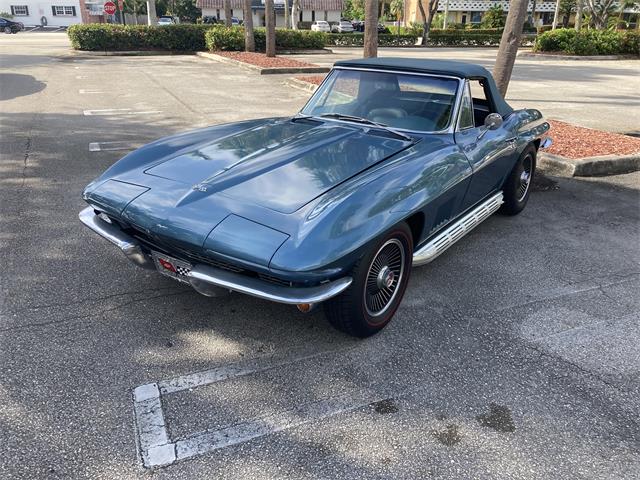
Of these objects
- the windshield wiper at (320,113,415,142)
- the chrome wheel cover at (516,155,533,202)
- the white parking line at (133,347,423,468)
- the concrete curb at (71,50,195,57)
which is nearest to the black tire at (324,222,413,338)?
the white parking line at (133,347,423,468)

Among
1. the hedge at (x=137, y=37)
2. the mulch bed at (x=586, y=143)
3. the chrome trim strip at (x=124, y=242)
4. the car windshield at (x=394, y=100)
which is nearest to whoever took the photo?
the chrome trim strip at (x=124, y=242)

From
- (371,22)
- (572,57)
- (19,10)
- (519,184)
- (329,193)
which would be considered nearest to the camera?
(329,193)

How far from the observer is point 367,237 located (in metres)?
2.52

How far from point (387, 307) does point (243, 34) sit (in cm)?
2208

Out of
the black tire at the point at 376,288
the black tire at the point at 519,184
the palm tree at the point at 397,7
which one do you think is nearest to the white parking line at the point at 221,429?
the black tire at the point at 376,288

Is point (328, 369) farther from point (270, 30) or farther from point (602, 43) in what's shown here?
point (602, 43)

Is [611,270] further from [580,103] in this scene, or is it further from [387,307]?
[580,103]

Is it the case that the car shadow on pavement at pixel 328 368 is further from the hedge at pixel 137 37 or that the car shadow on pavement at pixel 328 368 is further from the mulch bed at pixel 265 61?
the hedge at pixel 137 37

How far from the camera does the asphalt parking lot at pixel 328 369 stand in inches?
85.1

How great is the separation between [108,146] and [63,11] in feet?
214

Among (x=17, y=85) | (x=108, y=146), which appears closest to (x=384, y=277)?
(x=108, y=146)

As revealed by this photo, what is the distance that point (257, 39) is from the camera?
22.9 metres

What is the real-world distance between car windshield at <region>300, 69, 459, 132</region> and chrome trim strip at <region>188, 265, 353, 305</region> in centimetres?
174

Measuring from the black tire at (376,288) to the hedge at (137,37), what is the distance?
2317 cm
